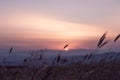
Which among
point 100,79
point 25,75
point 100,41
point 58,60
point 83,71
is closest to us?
point 58,60

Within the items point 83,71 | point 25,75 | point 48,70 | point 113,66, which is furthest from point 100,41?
point 25,75

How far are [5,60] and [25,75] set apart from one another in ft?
8.31

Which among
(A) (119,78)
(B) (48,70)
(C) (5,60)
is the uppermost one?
(C) (5,60)

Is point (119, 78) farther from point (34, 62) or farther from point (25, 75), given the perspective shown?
point (25, 75)

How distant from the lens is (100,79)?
803 centimetres

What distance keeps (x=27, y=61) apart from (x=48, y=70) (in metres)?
2.71

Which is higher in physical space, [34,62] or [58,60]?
[34,62]

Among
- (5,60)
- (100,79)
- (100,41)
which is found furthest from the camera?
(100,79)

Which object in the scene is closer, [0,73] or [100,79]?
[0,73]

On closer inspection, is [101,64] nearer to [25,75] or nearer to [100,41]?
[100,41]

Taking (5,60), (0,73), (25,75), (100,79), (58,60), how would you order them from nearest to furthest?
(58,60) → (0,73) → (5,60) → (100,79) → (25,75)

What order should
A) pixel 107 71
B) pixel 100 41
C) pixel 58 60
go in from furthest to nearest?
1. pixel 107 71
2. pixel 100 41
3. pixel 58 60

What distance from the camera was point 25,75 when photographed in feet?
A: 32.2

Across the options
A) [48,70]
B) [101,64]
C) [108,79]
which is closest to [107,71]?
[108,79]
